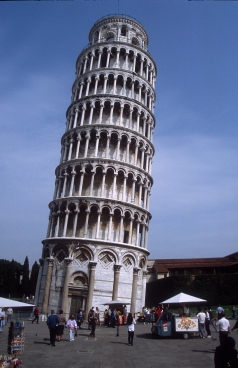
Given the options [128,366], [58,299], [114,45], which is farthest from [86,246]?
[114,45]

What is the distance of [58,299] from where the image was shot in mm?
34719

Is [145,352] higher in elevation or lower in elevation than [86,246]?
lower

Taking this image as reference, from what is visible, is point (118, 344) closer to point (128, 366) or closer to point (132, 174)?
point (128, 366)

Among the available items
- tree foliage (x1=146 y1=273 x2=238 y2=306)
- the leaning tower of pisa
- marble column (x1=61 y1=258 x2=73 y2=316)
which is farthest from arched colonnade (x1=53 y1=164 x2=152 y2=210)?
tree foliage (x1=146 y1=273 x2=238 y2=306)

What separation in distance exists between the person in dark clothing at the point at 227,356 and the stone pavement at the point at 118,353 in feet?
23.6

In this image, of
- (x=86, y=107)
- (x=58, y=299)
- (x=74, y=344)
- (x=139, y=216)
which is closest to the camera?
(x=74, y=344)

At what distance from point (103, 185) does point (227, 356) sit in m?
32.6

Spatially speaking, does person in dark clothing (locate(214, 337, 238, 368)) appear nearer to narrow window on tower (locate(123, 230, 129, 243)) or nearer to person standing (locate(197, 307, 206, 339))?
person standing (locate(197, 307, 206, 339))

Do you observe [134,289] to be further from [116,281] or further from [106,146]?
[106,146]

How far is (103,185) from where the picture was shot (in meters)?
38.4

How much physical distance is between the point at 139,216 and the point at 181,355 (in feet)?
82.0

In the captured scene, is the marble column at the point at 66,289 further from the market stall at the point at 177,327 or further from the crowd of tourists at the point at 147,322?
the market stall at the point at 177,327

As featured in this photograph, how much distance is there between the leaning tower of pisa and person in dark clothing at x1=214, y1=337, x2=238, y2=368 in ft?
95.6

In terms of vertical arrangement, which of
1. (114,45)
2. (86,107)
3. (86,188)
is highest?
(114,45)
